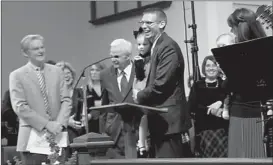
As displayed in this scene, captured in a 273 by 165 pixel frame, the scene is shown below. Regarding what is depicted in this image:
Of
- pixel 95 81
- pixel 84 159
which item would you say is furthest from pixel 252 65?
Answer: pixel 95 81

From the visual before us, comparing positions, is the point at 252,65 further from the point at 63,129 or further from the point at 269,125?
the point at 63,129

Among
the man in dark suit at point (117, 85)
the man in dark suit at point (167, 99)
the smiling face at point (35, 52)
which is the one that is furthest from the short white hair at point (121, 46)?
the man in dark suit at point (167, 99)

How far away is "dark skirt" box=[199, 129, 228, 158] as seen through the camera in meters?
Result: 5.52

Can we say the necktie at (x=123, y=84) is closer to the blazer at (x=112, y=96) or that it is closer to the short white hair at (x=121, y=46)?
the blazer at (x=112, y=96)

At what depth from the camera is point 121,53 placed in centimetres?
522

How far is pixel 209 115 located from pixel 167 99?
3.85 feet

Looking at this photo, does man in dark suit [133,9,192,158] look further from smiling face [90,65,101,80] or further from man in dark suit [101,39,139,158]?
smiling face [90,65,101,80]

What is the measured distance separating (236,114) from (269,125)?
347 mm

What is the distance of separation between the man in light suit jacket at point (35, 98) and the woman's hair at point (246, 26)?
1.67 m

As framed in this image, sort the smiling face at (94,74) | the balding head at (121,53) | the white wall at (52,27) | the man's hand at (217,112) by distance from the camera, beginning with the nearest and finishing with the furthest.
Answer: the balding head at (121,53), the man's hand at (217,112), the smiling face at (94,74), the white wall at (52,27)

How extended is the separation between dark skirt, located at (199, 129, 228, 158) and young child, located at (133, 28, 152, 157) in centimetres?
71

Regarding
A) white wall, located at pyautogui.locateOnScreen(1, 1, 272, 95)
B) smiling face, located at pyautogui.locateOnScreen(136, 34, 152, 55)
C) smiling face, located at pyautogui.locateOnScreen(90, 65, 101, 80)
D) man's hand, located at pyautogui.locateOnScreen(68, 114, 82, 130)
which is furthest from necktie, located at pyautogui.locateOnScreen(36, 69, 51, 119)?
white wall, located at pyautogui.locateOnScreen(1, 1, 272, 95)

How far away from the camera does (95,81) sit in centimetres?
676

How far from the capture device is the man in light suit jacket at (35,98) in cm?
497
